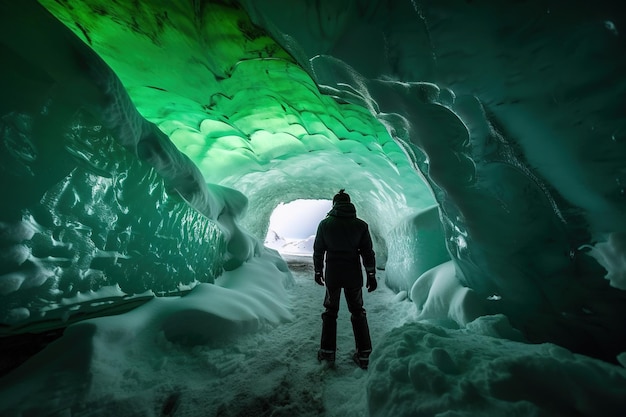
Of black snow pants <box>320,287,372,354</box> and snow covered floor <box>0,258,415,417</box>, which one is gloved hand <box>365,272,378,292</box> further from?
snow covered floor <box>0,258,415,417</box>

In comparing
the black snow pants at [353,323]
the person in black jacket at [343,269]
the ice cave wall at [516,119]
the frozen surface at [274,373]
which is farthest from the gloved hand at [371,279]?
the ice cave wall at [516,119]

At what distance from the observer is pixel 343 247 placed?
8.11ft

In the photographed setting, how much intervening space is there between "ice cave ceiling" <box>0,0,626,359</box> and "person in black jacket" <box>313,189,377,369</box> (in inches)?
38.2

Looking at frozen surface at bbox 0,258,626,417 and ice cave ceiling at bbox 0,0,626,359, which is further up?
ice cave ceiling at bbox 0,0,626,359

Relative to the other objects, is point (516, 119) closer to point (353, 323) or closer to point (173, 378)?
point (353, 323)

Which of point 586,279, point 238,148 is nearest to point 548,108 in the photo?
point 586,279

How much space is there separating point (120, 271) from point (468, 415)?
290 centimetres

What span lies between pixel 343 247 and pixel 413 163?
1.57 meters

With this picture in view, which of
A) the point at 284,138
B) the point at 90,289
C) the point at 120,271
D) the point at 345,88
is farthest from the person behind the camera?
the point at 284,138

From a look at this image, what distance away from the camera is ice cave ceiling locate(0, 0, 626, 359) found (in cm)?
145

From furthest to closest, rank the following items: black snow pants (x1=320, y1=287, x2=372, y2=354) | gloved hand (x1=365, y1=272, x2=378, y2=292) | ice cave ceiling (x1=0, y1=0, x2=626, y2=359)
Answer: gloved hand (x1=365, y1=272, x2=378, y2=292)
black snow pants (x1=320, y1=287, x2=372, y2=354)
ice cave ceiling (x1=0, y1=0, x2=626, y2=359)

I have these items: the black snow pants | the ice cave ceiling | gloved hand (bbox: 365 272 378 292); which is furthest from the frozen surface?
gloved hand (bbox: 365 272 378 292)

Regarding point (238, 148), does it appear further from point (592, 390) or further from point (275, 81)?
point (592, 390)

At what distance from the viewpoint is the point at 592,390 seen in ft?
3.51
